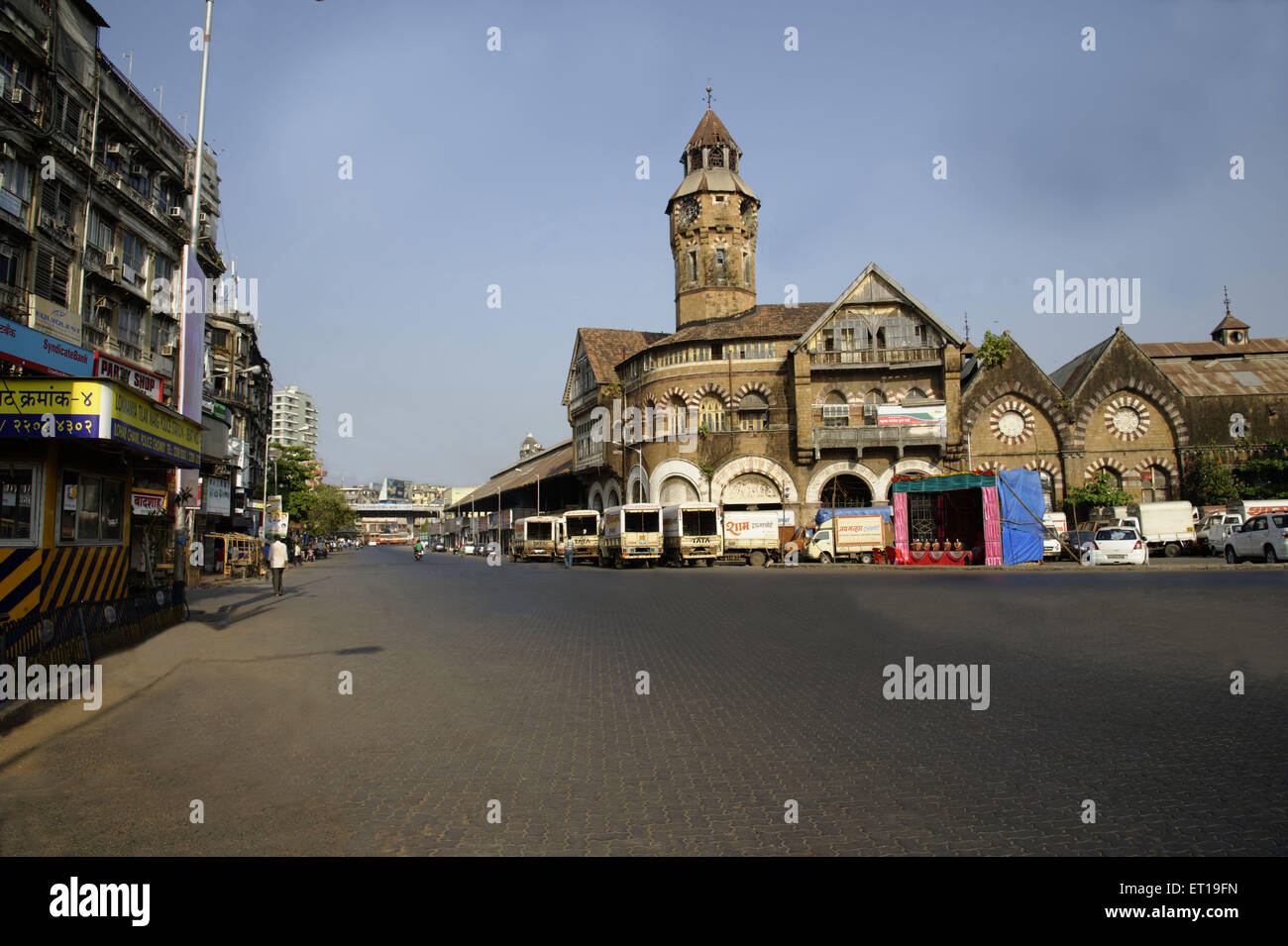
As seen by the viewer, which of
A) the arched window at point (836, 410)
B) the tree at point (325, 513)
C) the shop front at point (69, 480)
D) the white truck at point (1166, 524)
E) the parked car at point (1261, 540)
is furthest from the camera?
the tree at point (325, 513)

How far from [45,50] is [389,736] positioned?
1236 inches

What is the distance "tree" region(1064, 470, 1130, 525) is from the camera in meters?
50.1

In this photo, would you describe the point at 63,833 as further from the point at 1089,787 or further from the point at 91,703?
the point at 1089,787

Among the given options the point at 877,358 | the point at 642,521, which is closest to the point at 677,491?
the point at 642,521

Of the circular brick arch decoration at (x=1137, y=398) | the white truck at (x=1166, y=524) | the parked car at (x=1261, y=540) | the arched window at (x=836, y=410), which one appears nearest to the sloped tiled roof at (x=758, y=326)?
the arched window at (x=836, y=410)

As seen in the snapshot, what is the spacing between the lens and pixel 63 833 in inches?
191

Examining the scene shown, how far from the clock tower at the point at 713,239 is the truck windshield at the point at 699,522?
2342 cm

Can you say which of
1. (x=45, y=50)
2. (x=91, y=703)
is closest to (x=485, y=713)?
→ (x=91, y=703)

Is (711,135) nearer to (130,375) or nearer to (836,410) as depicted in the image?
(836,410)

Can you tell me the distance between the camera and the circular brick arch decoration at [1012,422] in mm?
52781

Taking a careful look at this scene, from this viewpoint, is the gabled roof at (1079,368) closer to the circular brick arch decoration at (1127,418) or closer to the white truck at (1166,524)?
the circular brick arch decoration at (1127,418)

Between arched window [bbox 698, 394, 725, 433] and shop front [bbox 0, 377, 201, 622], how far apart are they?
39.5m

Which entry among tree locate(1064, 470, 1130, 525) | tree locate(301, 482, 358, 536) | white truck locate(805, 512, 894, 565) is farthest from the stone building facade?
tree locate(301, 482, 358, 536)
